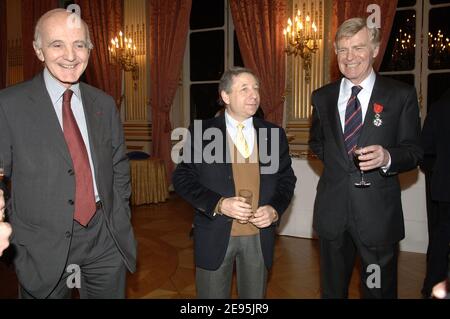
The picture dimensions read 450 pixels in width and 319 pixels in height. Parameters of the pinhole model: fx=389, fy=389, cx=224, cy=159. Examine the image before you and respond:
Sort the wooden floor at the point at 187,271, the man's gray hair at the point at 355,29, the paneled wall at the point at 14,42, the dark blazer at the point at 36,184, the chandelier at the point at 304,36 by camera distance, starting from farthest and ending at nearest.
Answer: the paneled wall at the point at 14,42 → the chandelier at the point at 304,36 → the wooden floor at the point at 187,271 → the man's gray hair at the point at 355,29 → the dark blazer at the point at 36,184

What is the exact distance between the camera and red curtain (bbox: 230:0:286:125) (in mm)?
6609

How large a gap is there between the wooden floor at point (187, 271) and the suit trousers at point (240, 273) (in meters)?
1.17

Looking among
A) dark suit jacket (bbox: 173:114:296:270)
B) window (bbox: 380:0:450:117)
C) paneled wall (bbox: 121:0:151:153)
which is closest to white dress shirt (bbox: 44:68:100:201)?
dark suit jacket (bbox: 173:114:296:270)

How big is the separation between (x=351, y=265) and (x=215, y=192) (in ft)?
2.85

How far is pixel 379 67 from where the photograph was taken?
20.7ft

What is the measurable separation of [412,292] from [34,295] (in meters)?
2.82

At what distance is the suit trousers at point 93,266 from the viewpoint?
170 cm

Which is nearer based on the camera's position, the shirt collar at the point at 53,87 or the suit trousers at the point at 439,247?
the shirt collar at the point at 53,87

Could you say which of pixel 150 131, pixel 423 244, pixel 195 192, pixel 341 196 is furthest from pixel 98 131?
pixel 150 131

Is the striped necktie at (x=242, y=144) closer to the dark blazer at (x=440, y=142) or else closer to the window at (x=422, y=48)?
the dark blazer at (x=440, y=142)

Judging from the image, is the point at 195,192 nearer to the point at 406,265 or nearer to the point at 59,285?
the point at 59,285

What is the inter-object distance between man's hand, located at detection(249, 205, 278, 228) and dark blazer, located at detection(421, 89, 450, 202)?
147 cm

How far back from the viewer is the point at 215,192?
6.41 ft

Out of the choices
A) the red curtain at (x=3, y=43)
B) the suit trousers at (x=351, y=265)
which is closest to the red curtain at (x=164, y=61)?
the red curtain at (x=3, y=43)
